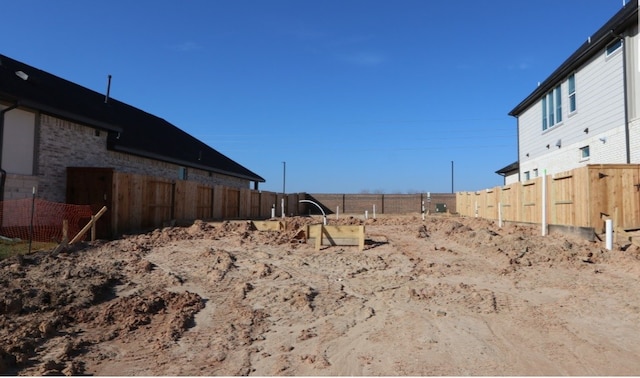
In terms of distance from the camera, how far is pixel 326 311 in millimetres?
7285

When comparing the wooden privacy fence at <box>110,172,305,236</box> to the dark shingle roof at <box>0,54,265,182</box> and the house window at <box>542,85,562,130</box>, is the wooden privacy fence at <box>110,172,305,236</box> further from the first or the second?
the house window at <box>542,85,562,130</box>

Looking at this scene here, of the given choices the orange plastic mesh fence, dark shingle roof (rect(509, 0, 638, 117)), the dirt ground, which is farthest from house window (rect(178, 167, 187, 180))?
dark shingle roof (rect(509, 0, 638, 117))

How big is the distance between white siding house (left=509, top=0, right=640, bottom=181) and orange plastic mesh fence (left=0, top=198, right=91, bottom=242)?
48.6 feet

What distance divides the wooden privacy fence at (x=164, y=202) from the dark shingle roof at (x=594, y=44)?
17434 millimetres

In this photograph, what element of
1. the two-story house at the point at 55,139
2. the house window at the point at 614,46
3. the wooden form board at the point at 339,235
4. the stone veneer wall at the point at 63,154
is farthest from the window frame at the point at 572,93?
the stone veneer wall at the point at 63,154

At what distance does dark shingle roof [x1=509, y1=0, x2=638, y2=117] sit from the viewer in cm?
1495

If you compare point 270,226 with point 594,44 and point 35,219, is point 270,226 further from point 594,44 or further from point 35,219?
point 594,44

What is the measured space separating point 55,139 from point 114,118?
8451 mm

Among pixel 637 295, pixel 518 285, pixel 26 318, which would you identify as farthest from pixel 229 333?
pixel 637 295

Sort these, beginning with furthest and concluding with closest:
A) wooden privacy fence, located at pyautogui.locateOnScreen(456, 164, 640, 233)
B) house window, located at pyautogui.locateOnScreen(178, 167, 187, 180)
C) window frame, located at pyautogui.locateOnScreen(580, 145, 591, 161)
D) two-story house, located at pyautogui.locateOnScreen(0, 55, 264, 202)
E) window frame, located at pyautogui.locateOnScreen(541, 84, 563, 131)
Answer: house window, located at pyautogui.locateOnScreen(178, 167, 187, 180)
window frame, located at pyautogui.locateOnScreen(541, 84, 563, 131)
window frame, located at pyautogui.locateOnScreen(580, 145, 591, 161)
two-story house, located at pyautogui.locateOnScreen(0, 55, 264, 202)
wooden privacy fence, located at pyautogui.locateOnScreen(456, 164, 640, 233)

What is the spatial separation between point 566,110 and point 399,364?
1913 cm

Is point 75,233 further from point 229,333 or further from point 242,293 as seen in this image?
point 229,333

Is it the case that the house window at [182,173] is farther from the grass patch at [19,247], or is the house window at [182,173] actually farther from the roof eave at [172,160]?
the grass patch at [19,247]

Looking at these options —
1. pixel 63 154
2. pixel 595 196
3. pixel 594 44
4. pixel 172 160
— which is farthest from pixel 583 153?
pixel 63 154
